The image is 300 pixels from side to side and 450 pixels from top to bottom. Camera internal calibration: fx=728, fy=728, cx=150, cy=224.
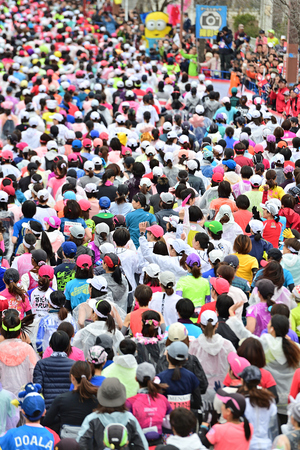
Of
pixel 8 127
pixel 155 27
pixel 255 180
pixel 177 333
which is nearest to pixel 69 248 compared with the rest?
pixel 177 333

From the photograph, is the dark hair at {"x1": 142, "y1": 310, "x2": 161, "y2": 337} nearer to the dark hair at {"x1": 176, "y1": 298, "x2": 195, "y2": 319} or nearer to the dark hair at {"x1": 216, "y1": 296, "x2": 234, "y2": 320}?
the dark hair at {"x1": 176, "y1": 298, "x2": 195, "y2": 319}

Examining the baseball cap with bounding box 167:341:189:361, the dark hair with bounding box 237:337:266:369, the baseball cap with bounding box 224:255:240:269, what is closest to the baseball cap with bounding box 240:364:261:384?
the dark hair with bounding box 237:337:266:369

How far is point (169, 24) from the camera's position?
3200 cm

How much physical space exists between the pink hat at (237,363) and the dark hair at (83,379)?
1001 mm

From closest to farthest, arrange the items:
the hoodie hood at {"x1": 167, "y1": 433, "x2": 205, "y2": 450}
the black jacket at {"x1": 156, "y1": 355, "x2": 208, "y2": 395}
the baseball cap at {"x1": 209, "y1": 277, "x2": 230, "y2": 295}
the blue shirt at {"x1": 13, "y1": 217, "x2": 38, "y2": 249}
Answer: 1. the hoodie hood at {"x1": 167, "y1": 433, "x2": 205, "y2": 450}
2. the black jacket at {"x1": 156, "y1": 355, "x2": 208, "y2": 395}
3. the baseball cap at {"x1": 209, "y1": 277, "x2": 230, "y2": 295}
4. the blue shirt at {"x1": 13, "y1": 217, "x2": 38, "y2": 249}

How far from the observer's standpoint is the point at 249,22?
3222cm

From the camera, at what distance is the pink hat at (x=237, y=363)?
17.2 feet

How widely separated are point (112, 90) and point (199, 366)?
14545 mm

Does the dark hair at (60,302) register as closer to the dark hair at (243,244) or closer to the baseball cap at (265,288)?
the baseball cap at (265,288)

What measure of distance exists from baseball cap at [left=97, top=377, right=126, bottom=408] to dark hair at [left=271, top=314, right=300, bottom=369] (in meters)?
1.55

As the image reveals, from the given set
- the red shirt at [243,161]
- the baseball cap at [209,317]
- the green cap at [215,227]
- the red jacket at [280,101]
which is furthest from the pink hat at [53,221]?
the red jacket at [280,101]

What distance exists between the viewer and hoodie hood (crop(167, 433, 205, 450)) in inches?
177

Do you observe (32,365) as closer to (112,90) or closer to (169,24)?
(112,90)

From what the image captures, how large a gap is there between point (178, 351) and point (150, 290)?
1.21 m
